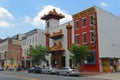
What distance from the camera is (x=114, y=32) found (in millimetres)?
51938

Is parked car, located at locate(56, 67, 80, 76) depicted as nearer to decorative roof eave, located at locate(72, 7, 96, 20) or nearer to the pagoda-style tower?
decorative roof eave, located at locate(72, 7, 96, 20)

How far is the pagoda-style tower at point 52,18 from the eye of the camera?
225 ft

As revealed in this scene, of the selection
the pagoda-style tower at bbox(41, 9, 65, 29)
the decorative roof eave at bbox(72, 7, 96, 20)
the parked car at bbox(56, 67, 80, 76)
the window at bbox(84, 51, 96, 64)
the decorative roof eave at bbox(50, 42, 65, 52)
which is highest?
the pagoda-style tower at bbox(41, 9, 65, 29)

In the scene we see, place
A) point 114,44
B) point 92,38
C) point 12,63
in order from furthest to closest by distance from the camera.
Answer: point 12,63
point 114,44
point 92,38

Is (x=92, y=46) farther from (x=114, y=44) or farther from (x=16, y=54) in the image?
(x=16, y=54)

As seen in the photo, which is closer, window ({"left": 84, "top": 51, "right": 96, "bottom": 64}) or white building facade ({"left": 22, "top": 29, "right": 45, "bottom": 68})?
window ({"left": 84, "top": 51, "right": 96, "bottom": 64})

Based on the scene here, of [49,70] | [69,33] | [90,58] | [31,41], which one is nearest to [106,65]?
[90,58]

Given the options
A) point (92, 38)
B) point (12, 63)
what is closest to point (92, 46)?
point (92, 38)

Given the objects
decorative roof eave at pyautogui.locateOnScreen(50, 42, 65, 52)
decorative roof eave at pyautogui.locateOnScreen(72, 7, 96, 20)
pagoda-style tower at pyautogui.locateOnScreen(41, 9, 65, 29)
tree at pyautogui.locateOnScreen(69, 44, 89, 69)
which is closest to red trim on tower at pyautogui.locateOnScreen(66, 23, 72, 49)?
decorative roof eave at pyautogui.locateOnScreen(72, 7, 96, 20)

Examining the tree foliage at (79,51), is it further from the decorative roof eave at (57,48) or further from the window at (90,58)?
the decorative roof eave at (57,48)

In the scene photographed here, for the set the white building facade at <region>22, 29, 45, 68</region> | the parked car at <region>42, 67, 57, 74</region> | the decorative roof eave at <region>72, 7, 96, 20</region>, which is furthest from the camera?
the white building facade at <region>22, 29, 45, 68</region>

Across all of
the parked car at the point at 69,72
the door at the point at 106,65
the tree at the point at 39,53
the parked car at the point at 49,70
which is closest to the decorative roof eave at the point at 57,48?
the tree at the point at 39,53

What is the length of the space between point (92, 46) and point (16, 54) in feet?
199

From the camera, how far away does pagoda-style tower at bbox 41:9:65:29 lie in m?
68.7
